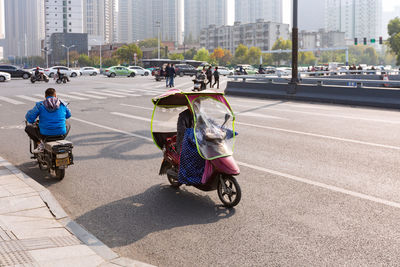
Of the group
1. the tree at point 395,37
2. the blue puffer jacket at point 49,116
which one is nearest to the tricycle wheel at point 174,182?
the blue puffer jacket at point 49,116

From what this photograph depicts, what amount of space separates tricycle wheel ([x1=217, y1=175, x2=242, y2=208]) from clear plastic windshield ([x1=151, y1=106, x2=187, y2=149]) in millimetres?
1459

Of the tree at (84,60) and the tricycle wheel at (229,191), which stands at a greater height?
the tree at (84,60)

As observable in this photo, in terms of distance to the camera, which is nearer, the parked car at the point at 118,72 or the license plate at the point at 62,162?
the license plate at the point at 62,162

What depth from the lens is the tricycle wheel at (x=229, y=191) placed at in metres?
5.98

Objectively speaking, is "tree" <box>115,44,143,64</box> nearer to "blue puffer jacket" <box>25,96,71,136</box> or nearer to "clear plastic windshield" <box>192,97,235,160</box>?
"blue puffer jacket" <box>25,96,71,136</box>

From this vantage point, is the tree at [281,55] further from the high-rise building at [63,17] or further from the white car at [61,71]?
the white car at [61,71]

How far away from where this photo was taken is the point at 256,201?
634cm

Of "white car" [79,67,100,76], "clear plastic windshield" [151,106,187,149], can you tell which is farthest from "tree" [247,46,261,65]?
"clear plastic windshield" [151,106,187,149]

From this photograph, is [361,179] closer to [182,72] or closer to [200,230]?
[200,230]

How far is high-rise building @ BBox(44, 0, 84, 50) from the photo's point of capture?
6777 inches

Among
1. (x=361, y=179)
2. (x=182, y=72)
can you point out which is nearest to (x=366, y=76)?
(x=182, y=72)

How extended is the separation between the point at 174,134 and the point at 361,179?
3149 millimetres

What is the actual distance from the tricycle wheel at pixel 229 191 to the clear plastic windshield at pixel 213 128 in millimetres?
371

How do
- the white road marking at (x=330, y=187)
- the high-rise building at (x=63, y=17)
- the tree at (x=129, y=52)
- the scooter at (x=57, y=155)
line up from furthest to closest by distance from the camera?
the high-rise building at (x=63, y=17)
the tree at (x=129, y=52)
the scooter at (x=57, y=155)
the white road marking at (x=330, y=187)
